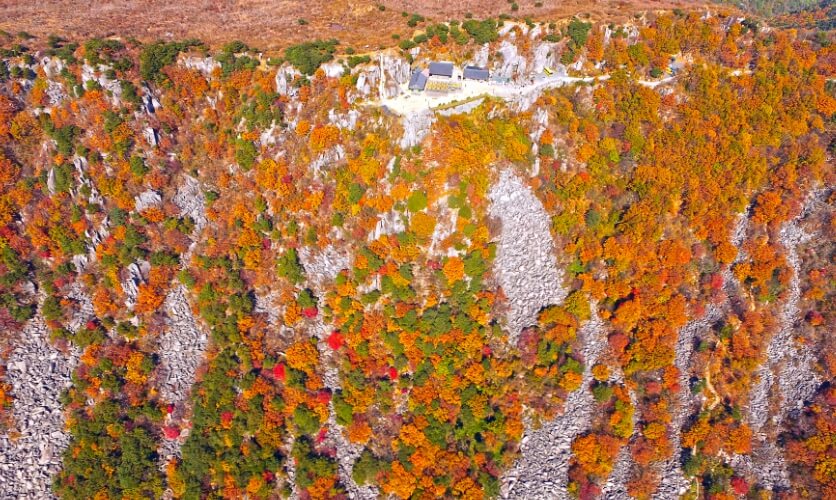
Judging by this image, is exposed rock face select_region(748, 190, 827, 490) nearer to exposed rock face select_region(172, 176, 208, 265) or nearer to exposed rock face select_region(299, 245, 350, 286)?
exposed rock face select_region(299, 245, 350, 286)

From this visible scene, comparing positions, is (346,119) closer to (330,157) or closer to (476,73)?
(330,157)

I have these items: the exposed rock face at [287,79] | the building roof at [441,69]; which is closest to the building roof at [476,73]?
the building roof at [441,69]

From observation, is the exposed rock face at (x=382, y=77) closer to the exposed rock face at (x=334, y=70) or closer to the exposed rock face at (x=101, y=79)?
the exposed rock face at (x=334, y=70)

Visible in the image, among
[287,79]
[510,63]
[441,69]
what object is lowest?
[287,79]

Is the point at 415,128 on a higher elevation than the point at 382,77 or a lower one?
lower

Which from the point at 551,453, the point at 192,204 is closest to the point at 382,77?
the point at 192,204

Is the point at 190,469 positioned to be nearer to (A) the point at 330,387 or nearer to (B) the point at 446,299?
(A) the point at 330,387
